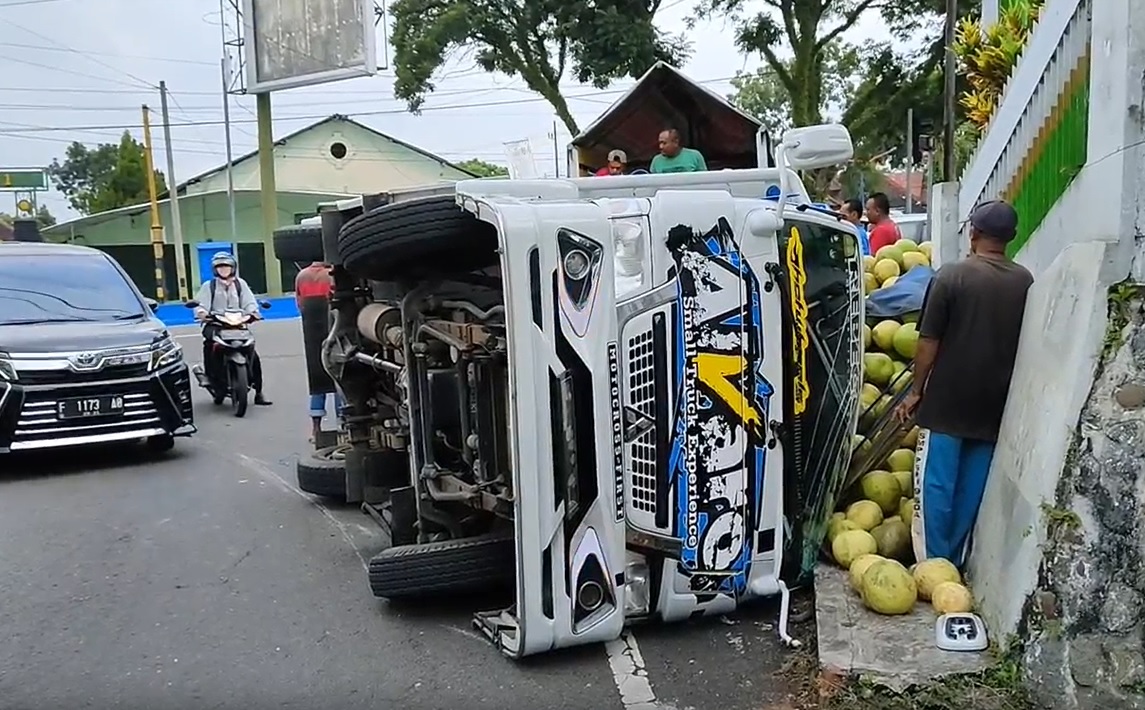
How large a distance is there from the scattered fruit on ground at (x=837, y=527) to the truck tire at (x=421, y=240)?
7.12 ft

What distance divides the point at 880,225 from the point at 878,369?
13.1ft

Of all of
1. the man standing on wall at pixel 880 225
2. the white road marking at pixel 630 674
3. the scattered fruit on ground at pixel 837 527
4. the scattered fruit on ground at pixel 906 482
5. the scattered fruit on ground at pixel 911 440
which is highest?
the man standing on wall at pixel 880 225

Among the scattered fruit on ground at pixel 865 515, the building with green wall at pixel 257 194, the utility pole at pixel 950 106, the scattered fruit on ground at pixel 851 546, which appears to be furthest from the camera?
the building with green wall at pixel 257 194

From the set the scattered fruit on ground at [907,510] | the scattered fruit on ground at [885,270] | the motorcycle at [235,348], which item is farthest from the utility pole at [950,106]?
the scattered fruit on ground at [907,510]

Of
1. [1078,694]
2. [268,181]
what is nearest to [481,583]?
[1078,694]

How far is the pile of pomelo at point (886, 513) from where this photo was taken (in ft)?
14.9

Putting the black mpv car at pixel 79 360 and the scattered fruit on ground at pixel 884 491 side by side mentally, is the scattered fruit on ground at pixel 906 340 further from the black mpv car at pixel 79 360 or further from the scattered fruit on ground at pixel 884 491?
the black mpv car at pixel 79 360

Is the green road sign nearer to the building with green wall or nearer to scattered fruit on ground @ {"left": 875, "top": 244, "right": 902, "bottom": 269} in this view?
the building with green wall

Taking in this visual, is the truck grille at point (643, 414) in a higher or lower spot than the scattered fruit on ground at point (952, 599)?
higher

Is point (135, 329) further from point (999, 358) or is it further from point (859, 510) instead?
point (999, 358)

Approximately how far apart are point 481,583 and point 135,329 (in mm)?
5588

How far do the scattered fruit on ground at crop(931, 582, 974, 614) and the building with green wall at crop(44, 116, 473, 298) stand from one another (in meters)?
37.9

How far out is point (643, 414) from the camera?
450cm

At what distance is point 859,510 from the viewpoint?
553cm
